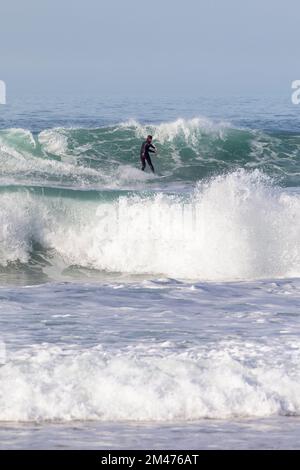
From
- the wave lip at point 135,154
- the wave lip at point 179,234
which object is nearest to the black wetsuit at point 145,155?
the wave lip at point 135,154

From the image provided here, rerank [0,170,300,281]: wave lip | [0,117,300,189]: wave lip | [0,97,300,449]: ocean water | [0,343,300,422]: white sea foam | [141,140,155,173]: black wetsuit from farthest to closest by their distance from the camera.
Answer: [141,140,155,173]: black wetsuit, [0,117,300,189]: wave lip, [0,170,300,281]: wave lip, [0,343,300,422]: white sea foam, [0,97,300,449]: ocean water

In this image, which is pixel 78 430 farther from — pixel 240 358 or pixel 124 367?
pixel 240 358

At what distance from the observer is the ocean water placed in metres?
8.48

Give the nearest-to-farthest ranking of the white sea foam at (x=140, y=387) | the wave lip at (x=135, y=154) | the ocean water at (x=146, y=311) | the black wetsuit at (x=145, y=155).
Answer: the ocean water at (x=146, y=311)
the white sea foam at (x=140, y=387)
the wave lip at (x=135, y=154)
the black wetsuit at (x=145, y=155)

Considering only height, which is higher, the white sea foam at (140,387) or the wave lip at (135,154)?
the white sea foam at (140,387)

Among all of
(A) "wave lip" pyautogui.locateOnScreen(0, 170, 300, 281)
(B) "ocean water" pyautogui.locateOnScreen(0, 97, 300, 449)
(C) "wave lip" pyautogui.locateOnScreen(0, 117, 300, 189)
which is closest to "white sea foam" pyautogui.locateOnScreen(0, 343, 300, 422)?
(B) "ocean water" pyautogui.locateOnScreen(0, 97, 300, 449)

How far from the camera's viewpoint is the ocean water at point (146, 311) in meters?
8.48

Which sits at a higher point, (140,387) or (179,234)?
(140,387)

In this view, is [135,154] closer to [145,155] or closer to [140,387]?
[145,155]

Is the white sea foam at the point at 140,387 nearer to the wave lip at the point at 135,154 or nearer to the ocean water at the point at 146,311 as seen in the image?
the ocean water at the point at 146,311

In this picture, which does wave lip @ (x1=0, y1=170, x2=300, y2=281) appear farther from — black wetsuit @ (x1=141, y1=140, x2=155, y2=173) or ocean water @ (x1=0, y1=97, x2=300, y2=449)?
black wetsuit @ (x1=141, y1=140, x2=155, y2=173)

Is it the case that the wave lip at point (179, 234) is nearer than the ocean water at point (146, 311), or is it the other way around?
the ocean water at point (146, 311)

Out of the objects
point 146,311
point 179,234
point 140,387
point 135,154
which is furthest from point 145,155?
point 140,387

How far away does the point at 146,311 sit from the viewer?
11.7 m
